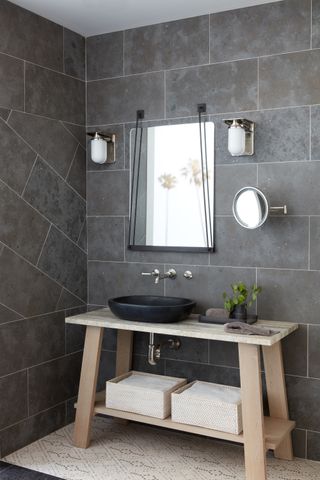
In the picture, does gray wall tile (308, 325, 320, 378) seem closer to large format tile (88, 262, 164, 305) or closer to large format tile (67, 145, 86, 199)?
large format tile (88, 262, 164, 305)

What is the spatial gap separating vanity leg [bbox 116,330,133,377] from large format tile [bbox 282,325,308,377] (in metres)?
1.01

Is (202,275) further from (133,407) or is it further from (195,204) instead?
(133,407)

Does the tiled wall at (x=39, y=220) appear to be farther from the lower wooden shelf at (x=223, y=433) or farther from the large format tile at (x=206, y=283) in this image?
the large format tile at (x=206, y=283)

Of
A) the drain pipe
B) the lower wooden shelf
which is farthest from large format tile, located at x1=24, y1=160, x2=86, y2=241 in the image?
the lower wooden shelf

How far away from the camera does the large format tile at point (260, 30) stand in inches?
127

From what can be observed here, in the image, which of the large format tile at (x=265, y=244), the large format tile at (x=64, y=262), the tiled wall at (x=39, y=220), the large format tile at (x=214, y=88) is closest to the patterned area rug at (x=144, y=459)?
the tiled wall at (x=39, y=220)

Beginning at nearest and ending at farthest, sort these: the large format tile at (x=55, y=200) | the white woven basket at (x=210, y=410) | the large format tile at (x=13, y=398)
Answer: the white woven basket at (x=210, y=410) → the large format tile at (x=13, y=398) → the large format tile at (x=55, y=200)

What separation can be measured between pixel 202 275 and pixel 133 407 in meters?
0.89

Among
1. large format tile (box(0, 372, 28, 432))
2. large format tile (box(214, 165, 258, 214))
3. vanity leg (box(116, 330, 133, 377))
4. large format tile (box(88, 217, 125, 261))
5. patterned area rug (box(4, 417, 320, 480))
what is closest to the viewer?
patterned area rug (box(4, 417, 320, 480))

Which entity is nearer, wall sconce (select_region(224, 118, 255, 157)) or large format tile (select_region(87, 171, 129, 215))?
wall sconce (select_region(224, 118, 255, 157))

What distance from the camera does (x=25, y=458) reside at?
3281 mm

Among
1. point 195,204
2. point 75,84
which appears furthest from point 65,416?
point 75,84

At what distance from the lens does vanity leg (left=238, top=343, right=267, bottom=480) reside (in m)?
2.84

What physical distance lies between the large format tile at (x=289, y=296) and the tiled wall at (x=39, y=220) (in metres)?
1.29
